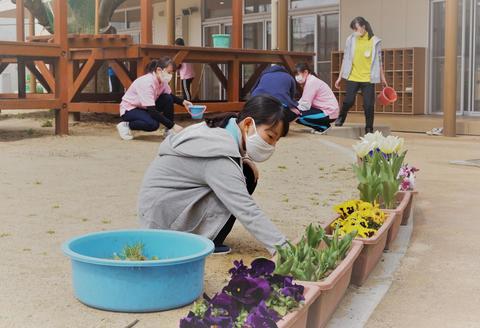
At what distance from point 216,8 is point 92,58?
8924 mm

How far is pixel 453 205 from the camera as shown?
518 centimetres

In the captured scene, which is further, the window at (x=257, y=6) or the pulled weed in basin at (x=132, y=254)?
the window at (x=257, y=6)

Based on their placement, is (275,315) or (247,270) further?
(247,270)

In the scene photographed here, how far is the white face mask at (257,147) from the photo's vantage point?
10.3ft

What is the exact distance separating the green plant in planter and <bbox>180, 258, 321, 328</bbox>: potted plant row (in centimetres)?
20

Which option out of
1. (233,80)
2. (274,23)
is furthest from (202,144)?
(274,23)

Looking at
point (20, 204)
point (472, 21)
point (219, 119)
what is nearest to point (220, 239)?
point (219, 119)

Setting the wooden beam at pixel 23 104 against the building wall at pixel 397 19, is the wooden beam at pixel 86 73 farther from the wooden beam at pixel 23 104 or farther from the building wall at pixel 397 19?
the building wall at pixel 397 19

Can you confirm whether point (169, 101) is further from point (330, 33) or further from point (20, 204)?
point (330, 33)

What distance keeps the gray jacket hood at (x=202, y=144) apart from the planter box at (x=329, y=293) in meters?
0.65

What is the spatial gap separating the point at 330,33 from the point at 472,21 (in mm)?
3301

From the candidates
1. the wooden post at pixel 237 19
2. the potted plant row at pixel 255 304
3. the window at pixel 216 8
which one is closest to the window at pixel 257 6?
the window at pixel 216 8

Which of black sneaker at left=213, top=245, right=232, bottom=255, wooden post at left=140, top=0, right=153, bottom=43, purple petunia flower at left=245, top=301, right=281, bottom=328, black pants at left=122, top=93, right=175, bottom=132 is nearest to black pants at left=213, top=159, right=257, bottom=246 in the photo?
black sneaker at left=213, top=245, right=232, bottom=255

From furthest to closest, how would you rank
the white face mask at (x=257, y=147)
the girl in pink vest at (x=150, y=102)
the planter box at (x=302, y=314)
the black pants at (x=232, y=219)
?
the girl in pink vest at (x=150, y=102), the black pants at (x=232, y=219), the white face mask at (x=257, y=147), the planter box at (x=302, y=314)
